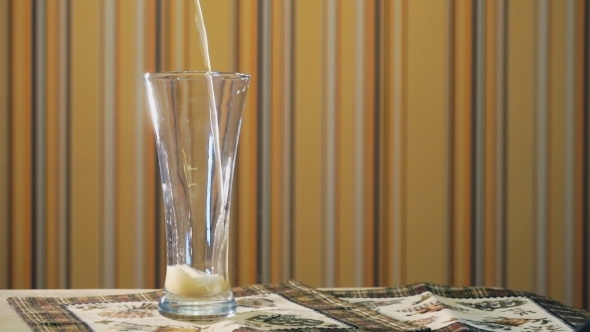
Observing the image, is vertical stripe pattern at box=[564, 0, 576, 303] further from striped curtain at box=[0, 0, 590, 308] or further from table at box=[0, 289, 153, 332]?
table at box=[0, 289, 153, 332]

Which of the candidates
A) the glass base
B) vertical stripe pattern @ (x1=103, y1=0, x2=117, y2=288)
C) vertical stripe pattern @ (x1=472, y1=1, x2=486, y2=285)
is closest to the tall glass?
the glass base

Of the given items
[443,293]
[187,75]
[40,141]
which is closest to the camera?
[187,75]

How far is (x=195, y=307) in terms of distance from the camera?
790 millimetres

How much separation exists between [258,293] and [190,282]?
0.17 m

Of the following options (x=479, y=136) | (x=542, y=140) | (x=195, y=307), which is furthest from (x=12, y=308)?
(x=542, y=140)

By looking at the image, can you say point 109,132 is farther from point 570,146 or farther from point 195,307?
point 195,307

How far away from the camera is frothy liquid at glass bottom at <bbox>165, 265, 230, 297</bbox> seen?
2.57 ft

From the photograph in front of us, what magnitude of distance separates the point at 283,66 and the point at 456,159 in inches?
22.2

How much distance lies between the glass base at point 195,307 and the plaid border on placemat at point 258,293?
2.9 inches

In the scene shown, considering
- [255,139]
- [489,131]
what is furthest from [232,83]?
[489,131]

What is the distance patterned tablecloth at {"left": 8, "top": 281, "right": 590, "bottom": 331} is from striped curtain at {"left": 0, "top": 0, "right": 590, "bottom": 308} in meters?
1.48

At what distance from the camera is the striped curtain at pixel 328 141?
93.2 inches

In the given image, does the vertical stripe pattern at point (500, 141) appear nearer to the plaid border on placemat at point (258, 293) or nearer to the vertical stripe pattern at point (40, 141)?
the vertical stripe pattern at point (40, 141)

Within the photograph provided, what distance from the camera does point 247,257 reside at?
2441mm
